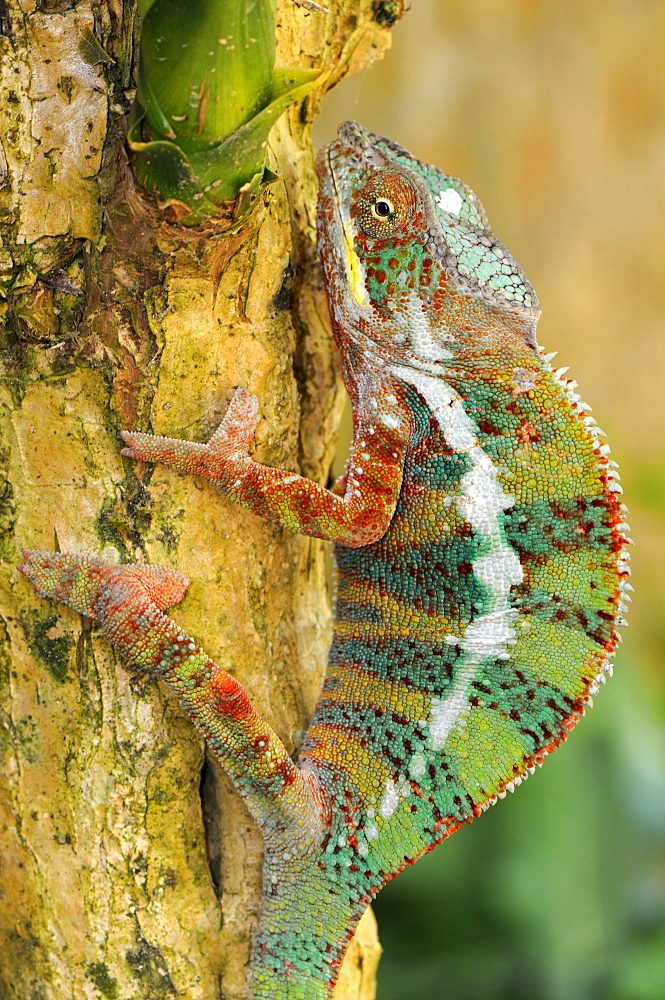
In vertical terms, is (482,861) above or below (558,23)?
below

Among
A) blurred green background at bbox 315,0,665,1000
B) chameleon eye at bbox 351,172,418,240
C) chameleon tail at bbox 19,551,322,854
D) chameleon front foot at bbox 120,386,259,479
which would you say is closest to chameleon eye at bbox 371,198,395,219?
chameleon eye at bbox 351,172,418,240

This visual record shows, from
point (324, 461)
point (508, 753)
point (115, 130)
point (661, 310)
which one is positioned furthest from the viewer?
point (661, 310)

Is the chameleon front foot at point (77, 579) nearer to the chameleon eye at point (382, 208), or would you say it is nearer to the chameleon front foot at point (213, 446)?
the chameleon front foot at point (213, 446)

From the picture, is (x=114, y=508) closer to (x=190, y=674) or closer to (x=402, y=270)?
(x=190, y=674)

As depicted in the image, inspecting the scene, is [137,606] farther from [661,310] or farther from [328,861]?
[661,310]

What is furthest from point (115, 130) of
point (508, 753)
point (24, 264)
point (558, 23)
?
point (558, 23)

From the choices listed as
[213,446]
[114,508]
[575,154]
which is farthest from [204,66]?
[575,154]

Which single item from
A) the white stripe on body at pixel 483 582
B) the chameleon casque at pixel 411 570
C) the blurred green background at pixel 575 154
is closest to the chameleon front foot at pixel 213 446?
the chameleon casque at pixel 411 570
